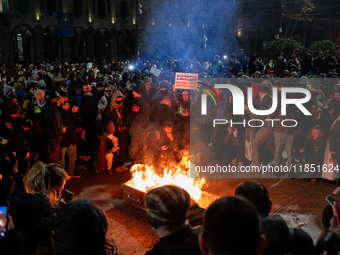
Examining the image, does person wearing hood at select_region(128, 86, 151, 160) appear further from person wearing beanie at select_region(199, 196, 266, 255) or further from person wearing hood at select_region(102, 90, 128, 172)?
person wearing beanie at select_region(199, 196, 266, 255)

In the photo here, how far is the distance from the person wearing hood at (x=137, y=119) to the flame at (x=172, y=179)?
1.78 meters

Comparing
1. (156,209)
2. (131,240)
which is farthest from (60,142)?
(156,209)

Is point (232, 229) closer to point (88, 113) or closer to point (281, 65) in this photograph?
point (88, 113)

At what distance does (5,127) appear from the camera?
714 centimetres

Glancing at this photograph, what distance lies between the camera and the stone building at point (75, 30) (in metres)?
32.9

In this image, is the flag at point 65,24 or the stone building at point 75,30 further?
the flag at point 65,24

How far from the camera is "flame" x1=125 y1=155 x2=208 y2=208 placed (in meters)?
6.47

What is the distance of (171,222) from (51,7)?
38341 mm

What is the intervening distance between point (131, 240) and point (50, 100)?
130 inches

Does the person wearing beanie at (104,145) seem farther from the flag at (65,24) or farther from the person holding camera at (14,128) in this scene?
the flag at (65,24)

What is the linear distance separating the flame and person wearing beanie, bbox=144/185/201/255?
3309 mm

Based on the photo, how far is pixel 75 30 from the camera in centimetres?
3869

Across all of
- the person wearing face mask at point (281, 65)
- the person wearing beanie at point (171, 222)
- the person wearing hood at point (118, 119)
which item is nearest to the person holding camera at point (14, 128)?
the person wearing hood at point (118, 119)

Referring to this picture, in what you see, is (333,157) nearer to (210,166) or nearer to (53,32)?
(210,166)
